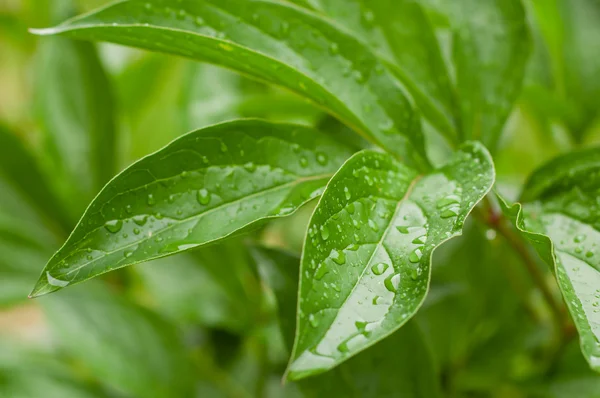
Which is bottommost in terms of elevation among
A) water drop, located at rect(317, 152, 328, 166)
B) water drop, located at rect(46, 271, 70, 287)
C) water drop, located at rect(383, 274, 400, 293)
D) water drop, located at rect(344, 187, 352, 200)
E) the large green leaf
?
the large green leaf

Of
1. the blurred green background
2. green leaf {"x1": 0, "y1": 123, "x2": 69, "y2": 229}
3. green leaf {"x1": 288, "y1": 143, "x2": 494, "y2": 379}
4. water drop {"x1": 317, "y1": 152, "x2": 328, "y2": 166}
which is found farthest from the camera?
green leaf {"x1": 0, "y1": 123, "x2": 69, "y2": 229}

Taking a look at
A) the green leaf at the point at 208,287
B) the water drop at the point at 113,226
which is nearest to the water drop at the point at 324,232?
the water drop at the point at 113,226

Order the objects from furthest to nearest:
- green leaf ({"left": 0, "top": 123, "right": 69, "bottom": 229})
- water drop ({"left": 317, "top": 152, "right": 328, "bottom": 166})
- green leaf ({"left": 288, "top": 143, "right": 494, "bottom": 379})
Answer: green leaf ({"left": 0, "top": 123, "right": 69, "bottom": 229})
water drop ({"left": 317, "top": 152, "right": 328, "bottom": 166})
green leaf ({"left": 288, "top": 143, "right": 494, "bottom": 379})

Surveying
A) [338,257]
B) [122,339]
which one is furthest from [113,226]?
[122,339]

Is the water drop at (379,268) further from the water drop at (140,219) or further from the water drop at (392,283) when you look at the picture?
the water drop at (140,219)

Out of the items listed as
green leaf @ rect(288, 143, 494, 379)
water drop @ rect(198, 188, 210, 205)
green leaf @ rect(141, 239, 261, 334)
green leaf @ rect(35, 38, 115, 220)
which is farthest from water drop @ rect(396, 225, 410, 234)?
green leaf @ rect(35, 38, 115, 220)

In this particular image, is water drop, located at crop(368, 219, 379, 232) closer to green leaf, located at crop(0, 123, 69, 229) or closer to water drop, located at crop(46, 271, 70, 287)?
water drop, located at crop(46, 271, 70, 287)
